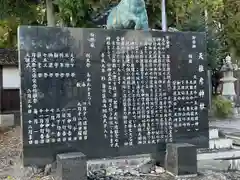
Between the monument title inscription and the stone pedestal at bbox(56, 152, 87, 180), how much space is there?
1.52 ft

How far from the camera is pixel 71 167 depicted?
513 cm

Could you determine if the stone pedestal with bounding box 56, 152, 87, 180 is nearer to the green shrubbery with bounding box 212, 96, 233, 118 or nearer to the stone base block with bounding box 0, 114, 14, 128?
the stone base block with bounding box 0, 114, 14, 128

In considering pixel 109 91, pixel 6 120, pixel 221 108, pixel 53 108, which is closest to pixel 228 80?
pixel 221 108

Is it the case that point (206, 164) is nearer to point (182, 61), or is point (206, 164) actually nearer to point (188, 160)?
point (188, 160)

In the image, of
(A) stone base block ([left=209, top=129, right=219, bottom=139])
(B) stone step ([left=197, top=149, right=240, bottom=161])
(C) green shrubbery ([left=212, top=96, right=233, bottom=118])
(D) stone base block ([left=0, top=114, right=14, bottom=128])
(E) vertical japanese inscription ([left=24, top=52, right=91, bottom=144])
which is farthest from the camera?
(C) green shrubbery ([left=212, top=96, right=233, bottom=118])

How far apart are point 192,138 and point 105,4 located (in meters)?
7.39

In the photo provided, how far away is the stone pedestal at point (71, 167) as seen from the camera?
5.09m

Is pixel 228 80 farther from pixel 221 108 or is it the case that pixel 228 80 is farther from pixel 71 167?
pixel 71 167

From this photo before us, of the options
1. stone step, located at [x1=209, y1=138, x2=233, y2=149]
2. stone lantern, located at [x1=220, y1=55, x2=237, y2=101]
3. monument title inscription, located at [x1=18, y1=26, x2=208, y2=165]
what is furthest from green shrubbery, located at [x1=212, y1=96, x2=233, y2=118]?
monument title inscription, located at [x1=18, y1=26, x2=208, y2=165]

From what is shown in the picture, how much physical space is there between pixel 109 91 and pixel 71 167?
4.90ft

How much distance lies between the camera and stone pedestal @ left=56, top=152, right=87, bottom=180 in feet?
16.7

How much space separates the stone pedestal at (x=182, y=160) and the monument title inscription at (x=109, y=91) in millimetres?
353

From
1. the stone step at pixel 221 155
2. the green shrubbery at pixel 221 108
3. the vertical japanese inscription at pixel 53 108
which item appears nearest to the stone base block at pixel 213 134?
the stone step at pixel 221 155

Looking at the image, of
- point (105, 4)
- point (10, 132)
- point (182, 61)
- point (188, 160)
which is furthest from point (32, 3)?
point (188, 160)
